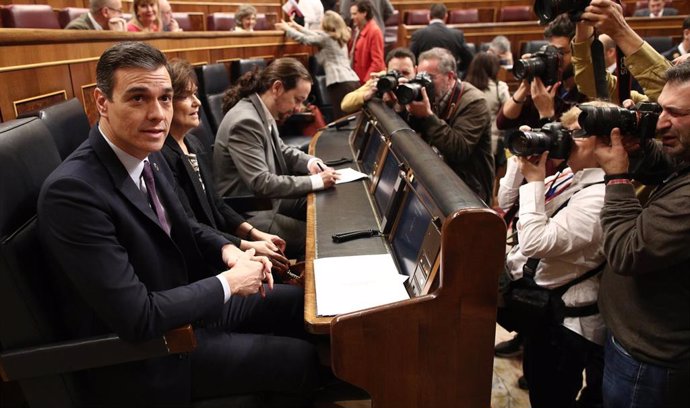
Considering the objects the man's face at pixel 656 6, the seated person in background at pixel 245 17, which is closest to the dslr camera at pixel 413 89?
the seated person in background at pixel 245 17

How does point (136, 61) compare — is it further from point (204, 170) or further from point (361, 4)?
point (361, 4)

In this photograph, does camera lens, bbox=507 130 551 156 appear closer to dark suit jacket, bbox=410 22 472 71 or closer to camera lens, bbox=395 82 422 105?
camera lens, bbox=395 82 422 105

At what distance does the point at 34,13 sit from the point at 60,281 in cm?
292

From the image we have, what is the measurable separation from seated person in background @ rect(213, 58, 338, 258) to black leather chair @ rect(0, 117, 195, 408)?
2.94ft

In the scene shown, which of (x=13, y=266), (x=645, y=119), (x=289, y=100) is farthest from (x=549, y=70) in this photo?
(x=13, y=266)

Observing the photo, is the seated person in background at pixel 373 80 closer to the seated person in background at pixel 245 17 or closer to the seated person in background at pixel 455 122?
the seated person in background at pixel 455 122

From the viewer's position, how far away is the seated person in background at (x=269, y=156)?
191 centimetres

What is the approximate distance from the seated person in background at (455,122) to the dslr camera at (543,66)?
0.38 metres

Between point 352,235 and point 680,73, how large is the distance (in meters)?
0.87

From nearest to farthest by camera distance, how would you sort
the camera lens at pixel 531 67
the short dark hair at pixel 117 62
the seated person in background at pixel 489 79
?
the short dark hair at pixel 117 62
the camera lens at pixel 531 67
the seated person in background at pixel 489 79

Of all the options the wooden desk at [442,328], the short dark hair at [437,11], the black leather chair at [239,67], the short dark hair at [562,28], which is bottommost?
the wooden desk at [442,328]

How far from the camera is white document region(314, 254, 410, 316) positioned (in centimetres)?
112

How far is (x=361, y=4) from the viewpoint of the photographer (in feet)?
13.2

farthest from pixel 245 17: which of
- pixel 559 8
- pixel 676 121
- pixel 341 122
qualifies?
pixel 676 121
